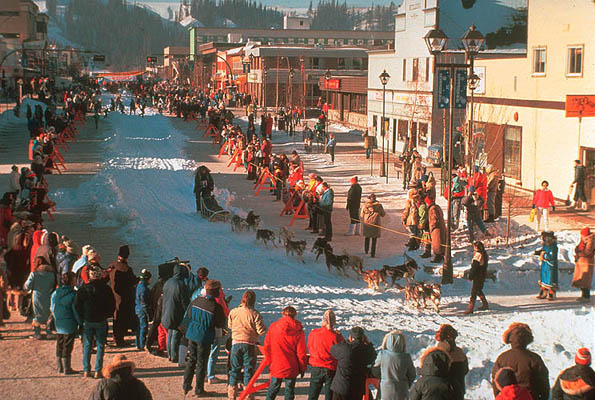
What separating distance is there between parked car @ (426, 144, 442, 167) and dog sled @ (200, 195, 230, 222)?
13609 mm

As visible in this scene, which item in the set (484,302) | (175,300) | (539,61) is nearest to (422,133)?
(539,61)

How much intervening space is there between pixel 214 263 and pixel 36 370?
624 cm

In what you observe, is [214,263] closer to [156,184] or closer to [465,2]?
[156,184]

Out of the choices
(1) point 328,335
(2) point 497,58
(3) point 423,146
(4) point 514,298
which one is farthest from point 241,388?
(3) point 423,146

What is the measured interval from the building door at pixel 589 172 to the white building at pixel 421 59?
36.2ft

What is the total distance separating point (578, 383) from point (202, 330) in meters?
3.96

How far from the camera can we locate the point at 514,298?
44.1 feet

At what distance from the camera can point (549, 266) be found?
13.2m

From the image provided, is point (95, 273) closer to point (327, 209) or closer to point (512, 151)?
point (327, 209)

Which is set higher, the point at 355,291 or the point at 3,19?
the point at 3,19

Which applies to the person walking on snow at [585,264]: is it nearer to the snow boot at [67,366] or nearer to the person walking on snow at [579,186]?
the snow boot at [67,366]

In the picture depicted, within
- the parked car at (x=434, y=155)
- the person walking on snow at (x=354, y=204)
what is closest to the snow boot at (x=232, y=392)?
the person walking on snow at (x=354, y=204)

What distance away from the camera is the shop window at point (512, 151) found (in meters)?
26.7

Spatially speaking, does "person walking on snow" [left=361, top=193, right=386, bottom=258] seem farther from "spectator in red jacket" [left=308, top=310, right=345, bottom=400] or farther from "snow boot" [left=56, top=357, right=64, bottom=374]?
"spectator in red jacket" [left=308, top=310, right=345, bottom=400]
